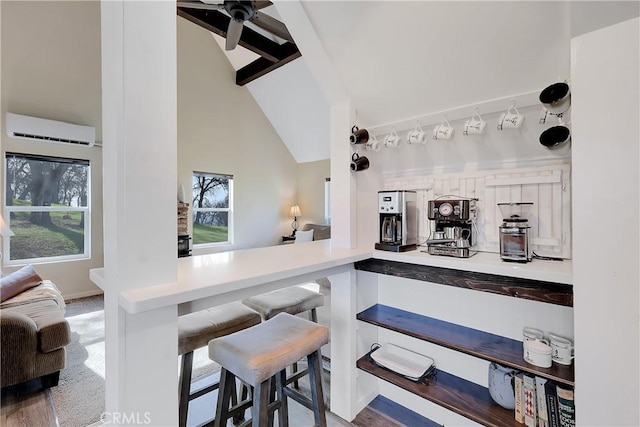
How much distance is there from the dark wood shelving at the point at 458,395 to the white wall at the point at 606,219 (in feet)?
1.31

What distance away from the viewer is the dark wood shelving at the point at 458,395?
4.48 ft

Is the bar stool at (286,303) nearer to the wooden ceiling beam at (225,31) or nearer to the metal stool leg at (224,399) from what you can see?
the metal stool leg at (224,399)

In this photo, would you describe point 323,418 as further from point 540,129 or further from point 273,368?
point 540,129

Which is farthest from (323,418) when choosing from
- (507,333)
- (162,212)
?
(162,212)

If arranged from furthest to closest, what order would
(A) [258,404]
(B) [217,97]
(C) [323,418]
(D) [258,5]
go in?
(B) [217,97]
(D) [258,5]
(C) [323,418]
(A) [258,404]

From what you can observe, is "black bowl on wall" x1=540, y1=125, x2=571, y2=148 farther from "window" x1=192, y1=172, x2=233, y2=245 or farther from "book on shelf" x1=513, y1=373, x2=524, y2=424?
"window" x1=192, y1=172, x2=233, y2=245

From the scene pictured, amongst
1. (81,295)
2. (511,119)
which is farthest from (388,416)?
(81,295)

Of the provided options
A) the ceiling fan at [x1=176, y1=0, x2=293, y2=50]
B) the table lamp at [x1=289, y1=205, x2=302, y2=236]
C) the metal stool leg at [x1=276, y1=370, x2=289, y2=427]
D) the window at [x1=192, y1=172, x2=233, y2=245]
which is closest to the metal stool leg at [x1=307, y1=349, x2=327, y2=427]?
the metal stool leg at [x1=276, y1=370, x2=289, y2=427]

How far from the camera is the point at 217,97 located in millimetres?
5363

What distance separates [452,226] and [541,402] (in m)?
0.88

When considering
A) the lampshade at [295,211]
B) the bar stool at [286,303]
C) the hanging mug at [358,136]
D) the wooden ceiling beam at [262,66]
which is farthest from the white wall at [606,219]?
the lampshade at [295,211]

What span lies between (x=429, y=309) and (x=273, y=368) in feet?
3.44

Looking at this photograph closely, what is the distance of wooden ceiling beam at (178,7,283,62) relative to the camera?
327 cm

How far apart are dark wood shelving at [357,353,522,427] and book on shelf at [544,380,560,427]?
0.46 ft
